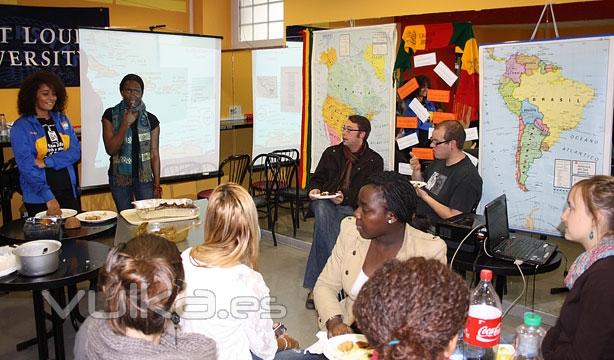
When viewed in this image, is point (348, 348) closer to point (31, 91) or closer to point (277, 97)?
point (31, 91)

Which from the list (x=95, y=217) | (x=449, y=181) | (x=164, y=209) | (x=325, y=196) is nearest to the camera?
(x=164, y=209)

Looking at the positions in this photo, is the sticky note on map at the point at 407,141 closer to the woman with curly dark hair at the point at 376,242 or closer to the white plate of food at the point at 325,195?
the white plate of food at the point at 325,195

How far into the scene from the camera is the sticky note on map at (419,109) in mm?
4023

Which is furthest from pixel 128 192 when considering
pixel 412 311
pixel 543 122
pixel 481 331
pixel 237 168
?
pixel 412 311

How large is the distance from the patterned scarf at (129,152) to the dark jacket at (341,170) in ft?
4.28

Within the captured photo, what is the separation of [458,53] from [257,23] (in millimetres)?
3607

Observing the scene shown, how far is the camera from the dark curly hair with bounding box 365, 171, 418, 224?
2.24m

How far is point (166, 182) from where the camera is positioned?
207 inches

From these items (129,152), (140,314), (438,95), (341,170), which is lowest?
(140,314)

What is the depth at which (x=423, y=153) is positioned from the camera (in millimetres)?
4090

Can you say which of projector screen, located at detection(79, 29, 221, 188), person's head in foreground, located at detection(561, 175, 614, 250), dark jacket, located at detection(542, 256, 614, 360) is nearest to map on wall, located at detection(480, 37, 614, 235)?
person's head in foreground, located at detection(561, 175, 614, 250)

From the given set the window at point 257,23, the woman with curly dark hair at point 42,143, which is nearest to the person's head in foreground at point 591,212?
the woman with curly dark hair at point 42,143

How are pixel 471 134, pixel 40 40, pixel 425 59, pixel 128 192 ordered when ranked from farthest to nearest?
1. pixel 40 40
2. pixel 128 192
3. pixel 425 59
4. pixel 471 134

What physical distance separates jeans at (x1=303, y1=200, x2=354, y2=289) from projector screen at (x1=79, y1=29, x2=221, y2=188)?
6.13 ft
